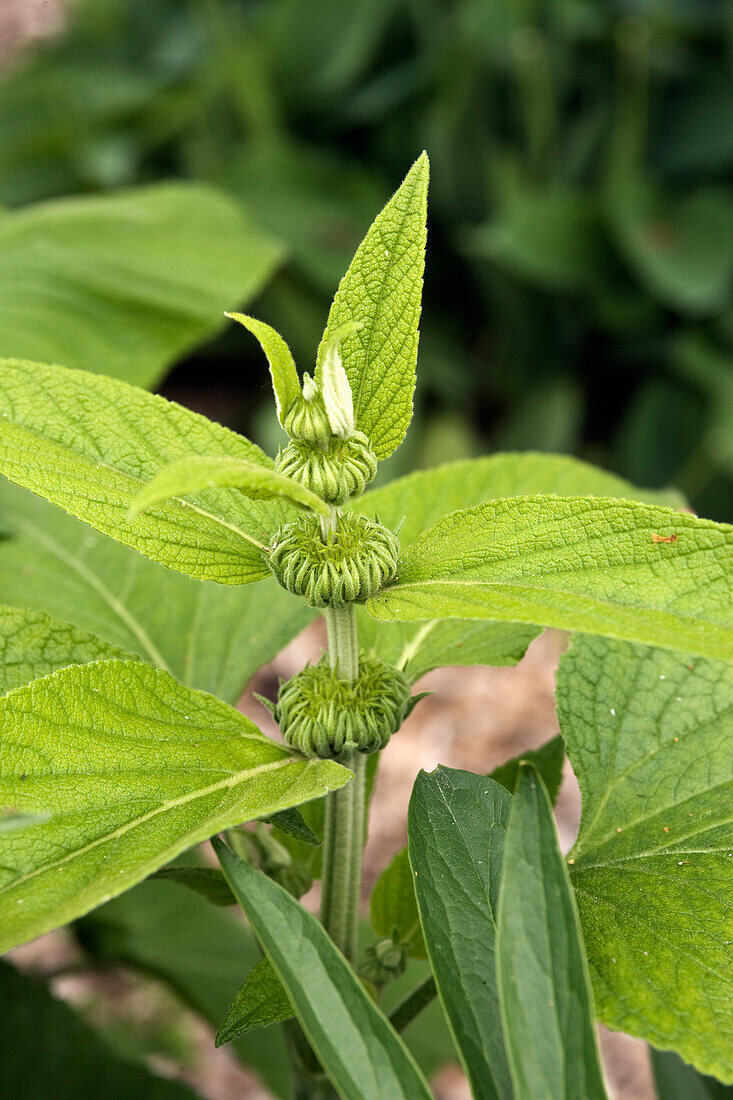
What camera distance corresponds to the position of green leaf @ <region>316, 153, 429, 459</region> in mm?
660

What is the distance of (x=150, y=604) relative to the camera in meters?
0.97

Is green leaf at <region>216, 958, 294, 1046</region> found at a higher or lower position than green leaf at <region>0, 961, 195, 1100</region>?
higher

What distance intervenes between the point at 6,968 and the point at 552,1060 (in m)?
0.85

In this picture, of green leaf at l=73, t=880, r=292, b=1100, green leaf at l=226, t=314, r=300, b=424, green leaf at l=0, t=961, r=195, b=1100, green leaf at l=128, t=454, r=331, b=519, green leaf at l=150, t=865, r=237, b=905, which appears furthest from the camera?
green leaf at l=73, t=880, r=292, b=1100

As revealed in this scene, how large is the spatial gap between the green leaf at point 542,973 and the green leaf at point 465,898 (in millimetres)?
54

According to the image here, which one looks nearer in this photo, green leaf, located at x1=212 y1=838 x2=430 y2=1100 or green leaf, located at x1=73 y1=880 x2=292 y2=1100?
green leaf, located at x1=212 y1=838 x2=430 y2=1100

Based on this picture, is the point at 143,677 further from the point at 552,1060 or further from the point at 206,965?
the point at 206,965

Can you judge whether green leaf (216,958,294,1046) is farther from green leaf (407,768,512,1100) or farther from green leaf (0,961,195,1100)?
green leaf (0,961,195,1100)

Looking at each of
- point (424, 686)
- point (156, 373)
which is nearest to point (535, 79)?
point (424, 686)

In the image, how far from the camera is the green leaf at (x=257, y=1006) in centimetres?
66

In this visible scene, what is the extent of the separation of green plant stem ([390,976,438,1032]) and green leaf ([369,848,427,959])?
36mm

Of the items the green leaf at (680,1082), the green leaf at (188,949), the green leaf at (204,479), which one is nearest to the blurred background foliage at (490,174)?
the green leaf at (188,949)

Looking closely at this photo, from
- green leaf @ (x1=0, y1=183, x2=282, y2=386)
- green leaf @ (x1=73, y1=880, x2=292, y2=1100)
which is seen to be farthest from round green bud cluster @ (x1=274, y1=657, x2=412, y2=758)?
green leaf @ (x1=73, y1=880, x2=292, y2=1100)

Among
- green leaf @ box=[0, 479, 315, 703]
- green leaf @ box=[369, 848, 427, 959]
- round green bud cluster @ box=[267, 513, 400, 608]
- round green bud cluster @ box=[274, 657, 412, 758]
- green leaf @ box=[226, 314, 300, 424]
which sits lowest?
green leaf @ box=[369, 848, 427, 959]
